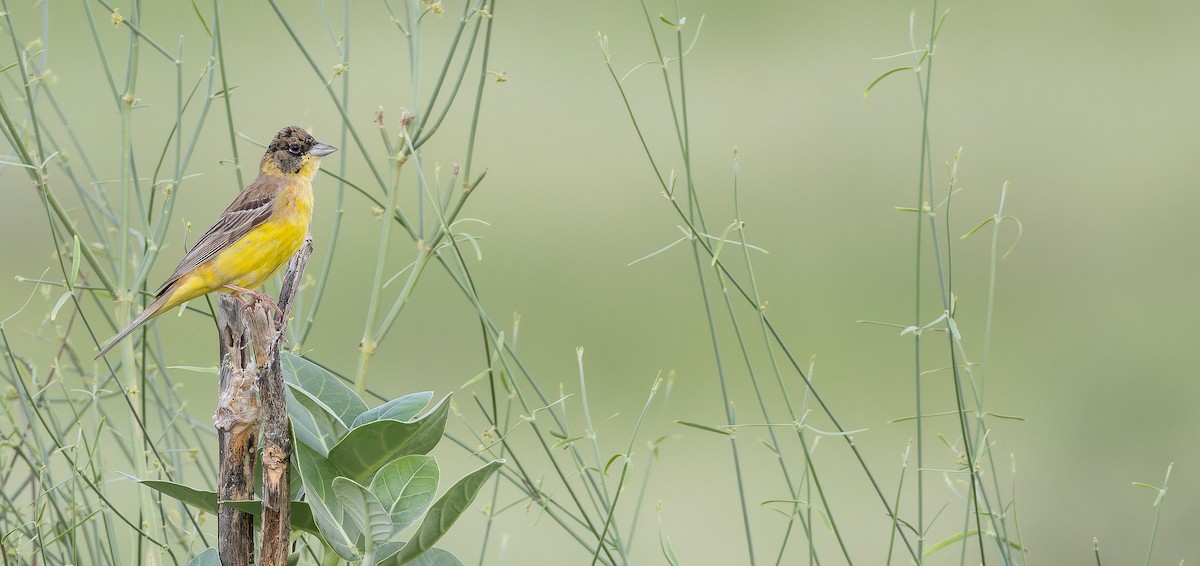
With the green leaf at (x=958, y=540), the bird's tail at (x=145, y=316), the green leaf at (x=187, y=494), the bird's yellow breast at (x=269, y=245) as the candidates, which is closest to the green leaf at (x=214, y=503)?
the green leaf at (x=187, y=494)

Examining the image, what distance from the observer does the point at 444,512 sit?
1.98 ft

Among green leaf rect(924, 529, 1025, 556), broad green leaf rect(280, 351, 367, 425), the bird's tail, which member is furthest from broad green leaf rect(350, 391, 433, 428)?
green leaf rect(924, 529, 1025, 556)

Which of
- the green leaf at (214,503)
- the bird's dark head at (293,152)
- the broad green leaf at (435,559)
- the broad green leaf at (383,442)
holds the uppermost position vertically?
the bird's dark head at (293,152)

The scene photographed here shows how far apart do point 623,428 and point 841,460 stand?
0.52 m

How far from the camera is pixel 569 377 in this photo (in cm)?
304

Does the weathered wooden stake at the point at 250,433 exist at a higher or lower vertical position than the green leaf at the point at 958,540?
higher

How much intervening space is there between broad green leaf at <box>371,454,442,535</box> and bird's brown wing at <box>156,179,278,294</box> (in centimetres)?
37

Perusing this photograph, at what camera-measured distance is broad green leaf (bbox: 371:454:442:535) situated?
625 mm

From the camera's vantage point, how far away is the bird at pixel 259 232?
0.92m

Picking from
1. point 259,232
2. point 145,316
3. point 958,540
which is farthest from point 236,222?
point 958,540

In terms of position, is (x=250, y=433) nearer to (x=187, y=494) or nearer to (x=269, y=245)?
(x=187, y=494)

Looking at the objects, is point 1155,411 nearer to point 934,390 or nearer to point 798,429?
point 934,390

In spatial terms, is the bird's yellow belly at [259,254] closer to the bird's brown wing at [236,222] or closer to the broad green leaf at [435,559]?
the bird's brown wing at [236,222]

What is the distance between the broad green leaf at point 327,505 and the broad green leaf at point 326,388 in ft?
0.16
